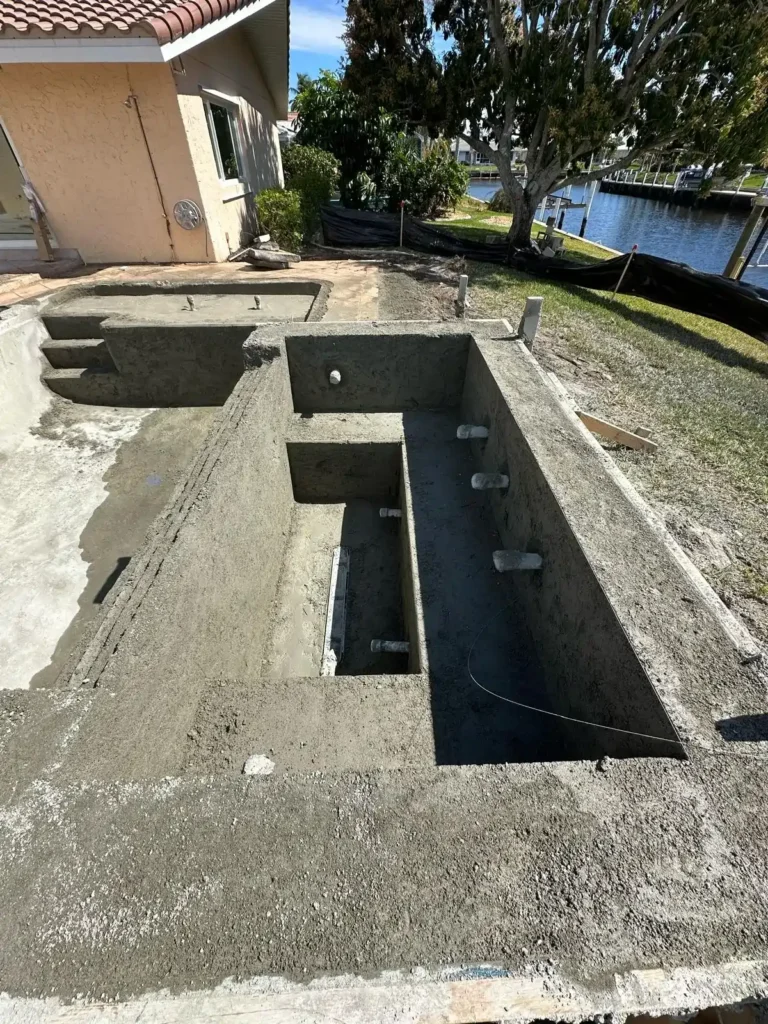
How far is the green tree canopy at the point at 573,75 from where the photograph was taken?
10.3m

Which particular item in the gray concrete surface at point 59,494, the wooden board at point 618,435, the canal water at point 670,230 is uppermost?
the wooden board at point 618,435

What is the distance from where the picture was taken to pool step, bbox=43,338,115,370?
307 inches

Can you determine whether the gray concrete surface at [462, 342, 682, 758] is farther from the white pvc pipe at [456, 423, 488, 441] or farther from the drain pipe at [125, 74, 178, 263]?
the drain pipe at [125, 74, 178, 263]

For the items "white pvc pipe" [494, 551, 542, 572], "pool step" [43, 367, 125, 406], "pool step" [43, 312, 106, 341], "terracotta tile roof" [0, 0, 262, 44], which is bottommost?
"pool step" [43, 367, 125, 406]

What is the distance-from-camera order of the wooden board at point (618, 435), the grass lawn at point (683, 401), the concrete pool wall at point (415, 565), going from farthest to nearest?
1. the wooden board at point (618, 435)
2. the grass lawn at point (683, 401)
3. the concrete pool wall at point (415, 565)

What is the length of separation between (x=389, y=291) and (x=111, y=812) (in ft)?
32.4

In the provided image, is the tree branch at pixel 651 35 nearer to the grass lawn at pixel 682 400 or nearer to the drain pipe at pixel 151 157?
the grass lawn at pixel 682 400

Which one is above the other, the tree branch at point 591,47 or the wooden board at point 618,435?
the tree branch at point 591,47

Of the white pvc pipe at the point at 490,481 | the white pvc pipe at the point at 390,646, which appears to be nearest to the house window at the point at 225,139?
the white pvc pipe at the point at 490,481

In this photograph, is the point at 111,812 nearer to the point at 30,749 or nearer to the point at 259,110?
the point at 30,749

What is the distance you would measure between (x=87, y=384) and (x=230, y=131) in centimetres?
793

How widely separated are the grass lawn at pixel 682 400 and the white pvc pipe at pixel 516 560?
1.76 meters

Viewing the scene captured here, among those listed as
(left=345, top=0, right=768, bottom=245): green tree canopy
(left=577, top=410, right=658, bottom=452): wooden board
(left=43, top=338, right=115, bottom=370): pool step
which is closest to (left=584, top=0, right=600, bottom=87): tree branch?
(left=345, top=0, right=768, bottom=245): green tree canopy

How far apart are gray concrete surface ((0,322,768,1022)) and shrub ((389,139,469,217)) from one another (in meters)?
20.4
